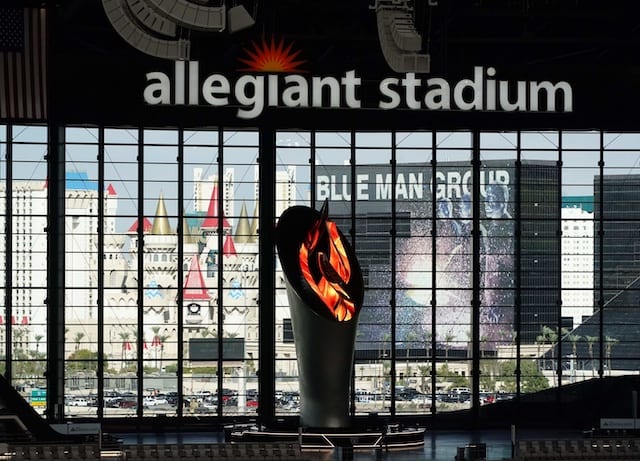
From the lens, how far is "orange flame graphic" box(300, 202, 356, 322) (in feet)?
99.3

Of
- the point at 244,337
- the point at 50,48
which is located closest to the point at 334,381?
the point at 244,337

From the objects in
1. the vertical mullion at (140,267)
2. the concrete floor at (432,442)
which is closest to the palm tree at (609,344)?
the concrete floor at (432,442)

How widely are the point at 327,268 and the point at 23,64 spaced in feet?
24.4

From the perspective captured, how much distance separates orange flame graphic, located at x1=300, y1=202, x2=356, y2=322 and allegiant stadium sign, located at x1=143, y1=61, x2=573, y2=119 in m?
3.71

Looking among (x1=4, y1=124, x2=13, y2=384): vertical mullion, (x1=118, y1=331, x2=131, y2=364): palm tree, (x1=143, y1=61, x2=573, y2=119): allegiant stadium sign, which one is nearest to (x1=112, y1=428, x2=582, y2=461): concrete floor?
(x1=118, y1=331, x2=131, y2=364): palm tree

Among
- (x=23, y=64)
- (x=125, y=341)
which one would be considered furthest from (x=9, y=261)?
(x=23, y=64)

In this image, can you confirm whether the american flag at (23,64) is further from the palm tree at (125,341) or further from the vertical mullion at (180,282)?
the palm tree at (125,341)

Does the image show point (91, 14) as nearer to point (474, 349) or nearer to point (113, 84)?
point (113, 84)

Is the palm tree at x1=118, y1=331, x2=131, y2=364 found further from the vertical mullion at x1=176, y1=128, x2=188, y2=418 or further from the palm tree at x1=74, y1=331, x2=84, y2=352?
the vertical mullion at x1=176, y1=128, x2=188, y2=418

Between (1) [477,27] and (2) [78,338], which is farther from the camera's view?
(1) [477,27]

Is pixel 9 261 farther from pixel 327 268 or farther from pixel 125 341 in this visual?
pixel 327 268

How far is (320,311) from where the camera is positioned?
29.9m

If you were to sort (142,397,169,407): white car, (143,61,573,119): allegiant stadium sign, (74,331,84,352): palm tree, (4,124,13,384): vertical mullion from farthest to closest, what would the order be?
(142,397,169,407): white car, (74,331,84,352): palm tree, (4,124,13,384): vertical mullion, (143,61,573,119): allegiant stadium sign

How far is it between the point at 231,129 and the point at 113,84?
2.81 meters
